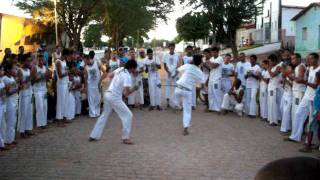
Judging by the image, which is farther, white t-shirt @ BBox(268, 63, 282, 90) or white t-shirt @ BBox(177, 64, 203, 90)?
white t-shirt @ BBox(268, 63, 282, 90)

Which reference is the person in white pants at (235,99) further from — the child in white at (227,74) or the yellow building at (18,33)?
the yellow building at (18,33)

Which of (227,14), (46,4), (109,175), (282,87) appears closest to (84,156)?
(109,175)

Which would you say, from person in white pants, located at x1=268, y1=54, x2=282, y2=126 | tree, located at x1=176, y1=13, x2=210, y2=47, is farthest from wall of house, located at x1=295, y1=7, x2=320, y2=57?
person in white pants, located at x1=268, y1=54, x2=282, y2=126

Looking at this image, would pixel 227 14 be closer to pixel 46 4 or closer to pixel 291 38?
pixel 291 38

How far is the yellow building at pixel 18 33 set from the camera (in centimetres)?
2472

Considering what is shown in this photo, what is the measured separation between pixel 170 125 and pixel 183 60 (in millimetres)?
3972

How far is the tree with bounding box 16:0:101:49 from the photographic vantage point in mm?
26844

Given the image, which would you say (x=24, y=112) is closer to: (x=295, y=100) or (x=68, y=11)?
(x=295, y=100)

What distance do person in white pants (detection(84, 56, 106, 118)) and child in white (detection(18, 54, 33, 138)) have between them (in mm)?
3137

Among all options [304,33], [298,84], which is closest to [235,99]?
[298,84]

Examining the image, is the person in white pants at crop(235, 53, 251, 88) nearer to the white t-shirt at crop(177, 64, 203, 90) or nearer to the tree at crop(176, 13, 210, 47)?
the white t-shirt at crop(177, 64, 203, 90)

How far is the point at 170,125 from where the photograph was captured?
38.7ft

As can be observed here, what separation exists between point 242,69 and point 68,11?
16364 mm

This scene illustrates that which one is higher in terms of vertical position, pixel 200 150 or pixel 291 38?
pixel 291 38
